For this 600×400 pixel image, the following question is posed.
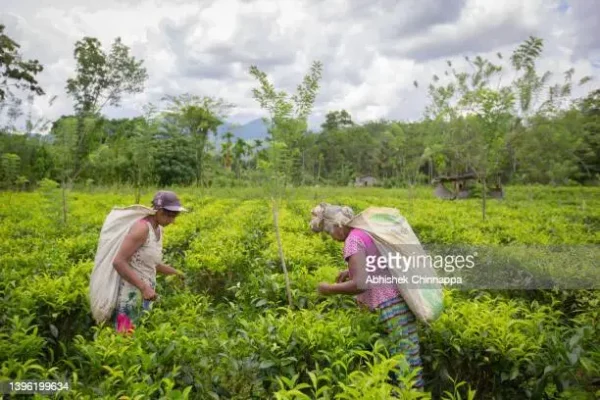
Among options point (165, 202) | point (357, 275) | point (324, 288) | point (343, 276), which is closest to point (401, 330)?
point (357, 275)

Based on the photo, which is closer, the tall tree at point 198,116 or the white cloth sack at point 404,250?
the white cloth sack at point 404,250

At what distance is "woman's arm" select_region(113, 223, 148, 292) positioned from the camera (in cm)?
372

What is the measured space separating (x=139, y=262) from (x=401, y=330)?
2.13m

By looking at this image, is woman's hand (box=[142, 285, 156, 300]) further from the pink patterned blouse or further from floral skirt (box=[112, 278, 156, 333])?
the pink patterned blouse

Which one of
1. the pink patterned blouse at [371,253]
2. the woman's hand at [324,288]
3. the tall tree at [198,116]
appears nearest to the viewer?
Answer: the pink patterned blouse at [371,253]

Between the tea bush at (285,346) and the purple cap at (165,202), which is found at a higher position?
the purple cap at (165,202)

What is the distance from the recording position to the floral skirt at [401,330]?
10.5 ft

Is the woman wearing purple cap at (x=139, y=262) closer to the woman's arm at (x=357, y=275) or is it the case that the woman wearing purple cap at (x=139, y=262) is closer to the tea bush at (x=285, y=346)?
the tea bush at (x=285, y=346)

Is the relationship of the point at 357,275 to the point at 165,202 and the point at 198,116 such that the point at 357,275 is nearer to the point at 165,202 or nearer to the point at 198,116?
the point at 165,202

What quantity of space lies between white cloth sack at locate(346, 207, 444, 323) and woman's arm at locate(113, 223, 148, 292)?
1630 mm

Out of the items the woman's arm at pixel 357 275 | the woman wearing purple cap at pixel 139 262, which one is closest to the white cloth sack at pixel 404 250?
the woman's arm at pixel 357 275

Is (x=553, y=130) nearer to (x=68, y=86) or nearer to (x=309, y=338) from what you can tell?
(x=309, y=338)

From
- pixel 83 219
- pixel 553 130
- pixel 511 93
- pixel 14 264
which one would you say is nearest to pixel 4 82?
pixel 83 219

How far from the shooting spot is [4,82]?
19.0 metres
